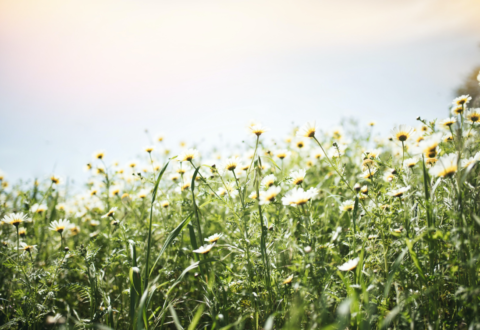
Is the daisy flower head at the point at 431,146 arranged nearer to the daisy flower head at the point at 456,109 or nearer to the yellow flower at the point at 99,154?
the daisy flower head at the point at 456,109

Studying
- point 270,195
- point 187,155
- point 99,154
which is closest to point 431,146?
point 270,195

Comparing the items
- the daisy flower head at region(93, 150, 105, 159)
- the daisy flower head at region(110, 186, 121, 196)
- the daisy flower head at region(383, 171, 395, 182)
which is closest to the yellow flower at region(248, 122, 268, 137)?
the daisy flower head at region(383, 171, 395, 182)

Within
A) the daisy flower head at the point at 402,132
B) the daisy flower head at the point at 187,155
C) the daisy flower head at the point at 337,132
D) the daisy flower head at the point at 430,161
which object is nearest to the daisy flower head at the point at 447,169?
the daisy flower head at the point at 430,161

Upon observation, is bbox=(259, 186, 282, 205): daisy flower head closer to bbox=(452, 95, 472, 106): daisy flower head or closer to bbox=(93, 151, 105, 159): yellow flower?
bbox=(452, 95, 472, 106): daisy flower head

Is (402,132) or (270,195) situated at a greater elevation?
(402,132)

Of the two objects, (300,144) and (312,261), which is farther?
(300,144)

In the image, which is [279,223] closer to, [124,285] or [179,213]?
[179,213]

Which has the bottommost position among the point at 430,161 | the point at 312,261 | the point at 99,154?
the point at 312,261

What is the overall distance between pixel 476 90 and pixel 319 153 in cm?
170

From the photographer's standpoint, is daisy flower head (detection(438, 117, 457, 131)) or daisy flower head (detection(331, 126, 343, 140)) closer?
daisy flower head (detection(438, 117, 457, 131))

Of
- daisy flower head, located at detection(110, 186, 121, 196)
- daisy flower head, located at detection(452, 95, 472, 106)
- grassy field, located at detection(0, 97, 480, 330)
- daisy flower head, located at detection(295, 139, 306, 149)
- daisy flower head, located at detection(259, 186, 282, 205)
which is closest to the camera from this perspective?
grassy field, located at detection(0, 97, 480, 330)

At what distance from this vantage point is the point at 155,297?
2.01m

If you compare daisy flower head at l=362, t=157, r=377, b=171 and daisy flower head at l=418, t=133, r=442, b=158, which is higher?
daisy flower head at l=418, t=133, r=442, b=158

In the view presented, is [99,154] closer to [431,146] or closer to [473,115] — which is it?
[431,146]
